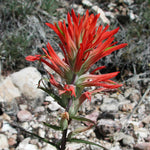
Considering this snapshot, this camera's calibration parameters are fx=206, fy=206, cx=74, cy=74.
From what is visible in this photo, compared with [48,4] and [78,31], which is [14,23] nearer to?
[48,4]

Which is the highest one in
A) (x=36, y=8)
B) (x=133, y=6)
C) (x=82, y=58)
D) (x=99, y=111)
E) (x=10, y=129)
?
(x=133, y=6)

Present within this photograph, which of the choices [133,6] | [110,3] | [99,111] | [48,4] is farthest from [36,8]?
[99,111]

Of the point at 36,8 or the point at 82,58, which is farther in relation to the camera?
the point at 36,8

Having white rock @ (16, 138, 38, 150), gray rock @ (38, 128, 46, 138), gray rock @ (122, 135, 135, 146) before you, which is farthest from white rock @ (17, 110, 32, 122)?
gray rock @ (122, 135, 135, 146)

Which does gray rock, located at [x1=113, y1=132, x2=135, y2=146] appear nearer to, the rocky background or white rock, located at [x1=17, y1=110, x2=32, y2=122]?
the rocky background

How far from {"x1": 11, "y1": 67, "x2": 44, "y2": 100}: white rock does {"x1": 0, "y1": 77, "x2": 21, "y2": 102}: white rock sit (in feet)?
0.21

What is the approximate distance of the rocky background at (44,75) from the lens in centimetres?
262

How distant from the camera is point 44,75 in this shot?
337 cm

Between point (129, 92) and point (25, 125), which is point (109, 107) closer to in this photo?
→ point (129, 92)

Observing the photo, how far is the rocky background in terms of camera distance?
2.62m

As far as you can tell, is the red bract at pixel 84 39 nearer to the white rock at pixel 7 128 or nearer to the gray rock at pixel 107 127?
the gray rock at pixel 107 127

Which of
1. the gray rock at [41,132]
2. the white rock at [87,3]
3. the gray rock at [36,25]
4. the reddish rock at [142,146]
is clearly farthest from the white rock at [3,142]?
the white rock at [87,3]

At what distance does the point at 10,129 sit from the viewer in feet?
8.63

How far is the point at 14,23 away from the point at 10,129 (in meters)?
2.04
